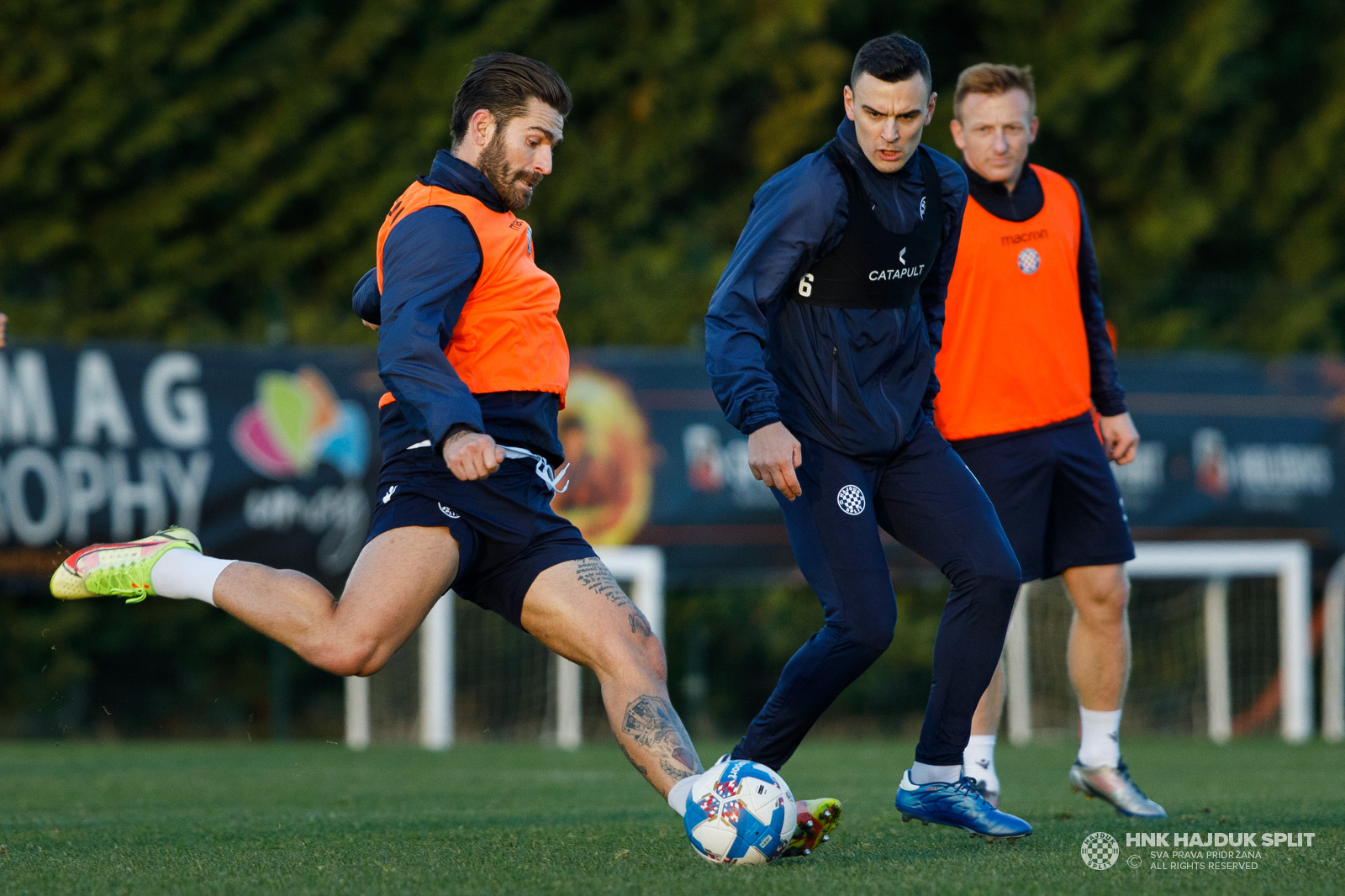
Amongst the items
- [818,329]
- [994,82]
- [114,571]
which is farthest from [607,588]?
[994,82]

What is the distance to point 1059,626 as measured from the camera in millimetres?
13359

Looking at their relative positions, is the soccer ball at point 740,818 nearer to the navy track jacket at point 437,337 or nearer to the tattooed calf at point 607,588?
the tattooed calf at point 607,588

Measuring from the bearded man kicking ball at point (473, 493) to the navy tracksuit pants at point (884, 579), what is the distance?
484 mm

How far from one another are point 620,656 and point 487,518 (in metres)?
0.52

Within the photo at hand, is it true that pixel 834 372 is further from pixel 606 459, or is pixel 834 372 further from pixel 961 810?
pixel 606 459

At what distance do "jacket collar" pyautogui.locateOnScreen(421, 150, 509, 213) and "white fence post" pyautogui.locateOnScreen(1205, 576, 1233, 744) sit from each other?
34.0 feet

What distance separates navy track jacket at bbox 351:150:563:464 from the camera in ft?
13.5

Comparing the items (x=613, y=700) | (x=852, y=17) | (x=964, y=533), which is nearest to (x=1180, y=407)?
(x=852, y=17)

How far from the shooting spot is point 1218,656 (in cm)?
1342

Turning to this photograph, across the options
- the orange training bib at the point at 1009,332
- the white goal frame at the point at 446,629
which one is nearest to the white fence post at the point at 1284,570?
the white goal frame at the point at 446,629

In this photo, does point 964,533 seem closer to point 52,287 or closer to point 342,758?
point 342,758

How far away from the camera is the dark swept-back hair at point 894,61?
15.3 feet

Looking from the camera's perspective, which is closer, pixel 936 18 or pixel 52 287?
pixel 52 287

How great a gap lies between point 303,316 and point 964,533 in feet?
29.8
